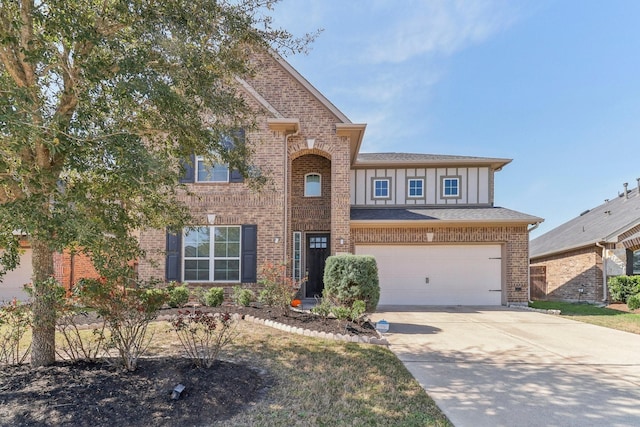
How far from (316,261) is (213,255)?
3.87 m

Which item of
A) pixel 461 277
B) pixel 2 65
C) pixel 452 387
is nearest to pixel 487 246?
pixel 461 277

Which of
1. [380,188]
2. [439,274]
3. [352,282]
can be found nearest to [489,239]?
[439,274]

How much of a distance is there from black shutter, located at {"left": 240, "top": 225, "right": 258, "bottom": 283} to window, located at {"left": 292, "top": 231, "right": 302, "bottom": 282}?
212cm

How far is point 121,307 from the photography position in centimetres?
453

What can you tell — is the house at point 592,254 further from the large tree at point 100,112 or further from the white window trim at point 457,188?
the large tree at point 100,112

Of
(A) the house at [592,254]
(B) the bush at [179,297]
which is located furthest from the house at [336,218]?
(A) the house at [592,254]

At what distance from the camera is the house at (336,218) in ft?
36.8

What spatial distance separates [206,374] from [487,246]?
36.5 feet

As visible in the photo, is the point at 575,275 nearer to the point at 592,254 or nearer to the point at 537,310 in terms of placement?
the point at 592,254

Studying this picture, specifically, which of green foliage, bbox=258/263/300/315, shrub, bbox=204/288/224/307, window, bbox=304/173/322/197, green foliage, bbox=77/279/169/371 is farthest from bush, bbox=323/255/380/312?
window, bbox=304/173/322/197

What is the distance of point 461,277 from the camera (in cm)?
1273

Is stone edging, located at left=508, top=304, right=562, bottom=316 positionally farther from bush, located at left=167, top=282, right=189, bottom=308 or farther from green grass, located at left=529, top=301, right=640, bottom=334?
bush, located at left=167, top=282, right=189, bottom=308

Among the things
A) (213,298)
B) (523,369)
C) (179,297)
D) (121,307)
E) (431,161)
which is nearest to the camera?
(121,307)

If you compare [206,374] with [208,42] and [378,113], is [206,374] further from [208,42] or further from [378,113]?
[378,113]
